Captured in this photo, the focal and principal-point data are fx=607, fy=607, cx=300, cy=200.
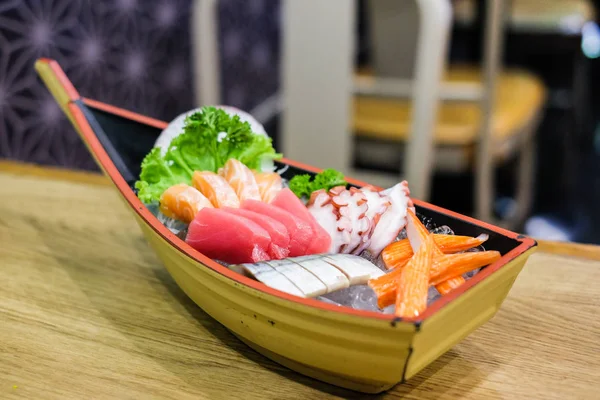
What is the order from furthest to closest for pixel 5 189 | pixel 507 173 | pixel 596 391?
pixel 507 173
pixel 5 189
pixel 596 391

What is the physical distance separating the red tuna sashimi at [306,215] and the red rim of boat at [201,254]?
0.10 m

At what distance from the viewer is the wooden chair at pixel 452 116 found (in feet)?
5.79

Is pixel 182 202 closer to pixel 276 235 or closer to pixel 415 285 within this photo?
pixel 276 235

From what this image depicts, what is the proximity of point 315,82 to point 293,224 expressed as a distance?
3.75 ft

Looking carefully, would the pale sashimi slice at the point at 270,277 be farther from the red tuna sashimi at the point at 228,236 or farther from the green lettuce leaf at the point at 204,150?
the green lettuce leaf at the point at 204,150

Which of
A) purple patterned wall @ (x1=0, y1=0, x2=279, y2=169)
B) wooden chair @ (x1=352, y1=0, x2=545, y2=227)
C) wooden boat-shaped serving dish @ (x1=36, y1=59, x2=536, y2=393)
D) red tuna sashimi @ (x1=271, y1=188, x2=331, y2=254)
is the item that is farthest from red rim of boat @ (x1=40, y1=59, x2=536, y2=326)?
wooden chair @ (x1=352, y1=0, x2=545, y2=227)

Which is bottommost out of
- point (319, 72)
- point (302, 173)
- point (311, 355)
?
point (311, 355)

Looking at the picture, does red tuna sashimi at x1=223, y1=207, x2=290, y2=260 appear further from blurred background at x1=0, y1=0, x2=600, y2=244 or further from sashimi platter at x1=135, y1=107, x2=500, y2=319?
blurred background at x1=0, y1=0, x2=600, y2=244

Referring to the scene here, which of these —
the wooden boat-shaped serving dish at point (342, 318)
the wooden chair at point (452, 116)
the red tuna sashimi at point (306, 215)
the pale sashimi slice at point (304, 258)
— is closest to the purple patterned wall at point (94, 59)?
the wooden chair at point (452, 116)

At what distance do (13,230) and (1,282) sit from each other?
0.19m

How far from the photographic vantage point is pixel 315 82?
180cm

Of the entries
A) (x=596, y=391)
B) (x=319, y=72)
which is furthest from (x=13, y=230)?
(x=319, y=72)

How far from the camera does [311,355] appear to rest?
0.60 meters

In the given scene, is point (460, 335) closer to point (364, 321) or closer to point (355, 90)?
point (364, 321)
